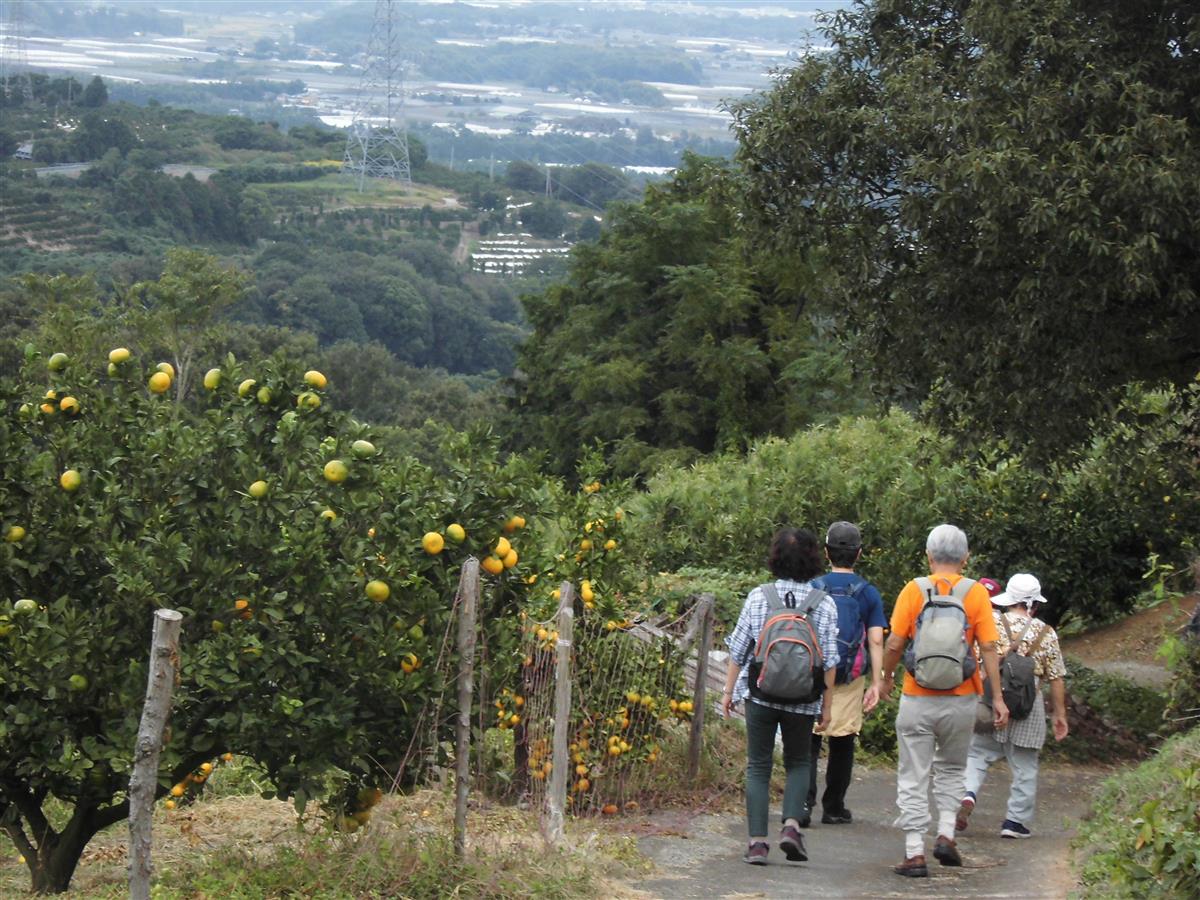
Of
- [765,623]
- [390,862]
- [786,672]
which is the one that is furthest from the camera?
[765,623]

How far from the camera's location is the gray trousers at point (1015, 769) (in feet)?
24.1

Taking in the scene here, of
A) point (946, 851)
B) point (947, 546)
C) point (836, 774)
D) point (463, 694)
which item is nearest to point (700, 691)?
point (836, 774)

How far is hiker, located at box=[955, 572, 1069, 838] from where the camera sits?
7.23 meters

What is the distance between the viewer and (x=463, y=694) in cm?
550

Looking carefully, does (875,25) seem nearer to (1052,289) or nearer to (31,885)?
(1052,289)

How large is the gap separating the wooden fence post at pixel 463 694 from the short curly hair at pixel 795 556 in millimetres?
1355

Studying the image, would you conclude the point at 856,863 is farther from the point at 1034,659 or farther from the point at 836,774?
the point at 1034,659

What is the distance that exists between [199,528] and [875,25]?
7584 millimetres

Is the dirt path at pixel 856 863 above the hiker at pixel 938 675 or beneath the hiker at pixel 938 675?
beneath

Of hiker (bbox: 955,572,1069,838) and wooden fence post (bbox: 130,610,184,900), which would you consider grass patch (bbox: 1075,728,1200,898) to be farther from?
wooden fence post (bbox: 130,610,184,900)

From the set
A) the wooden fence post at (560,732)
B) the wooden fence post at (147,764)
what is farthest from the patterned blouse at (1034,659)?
the wooden fence post at (147,764)

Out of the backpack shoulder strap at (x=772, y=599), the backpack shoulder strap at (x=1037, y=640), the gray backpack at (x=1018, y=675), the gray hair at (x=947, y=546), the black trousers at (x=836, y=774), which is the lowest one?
the black trousers at (x=836, y=774)

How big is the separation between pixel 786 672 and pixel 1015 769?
1.88 meters

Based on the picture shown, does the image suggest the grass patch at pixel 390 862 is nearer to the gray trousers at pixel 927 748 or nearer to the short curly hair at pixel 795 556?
the gray trousers at pixel 927 748
